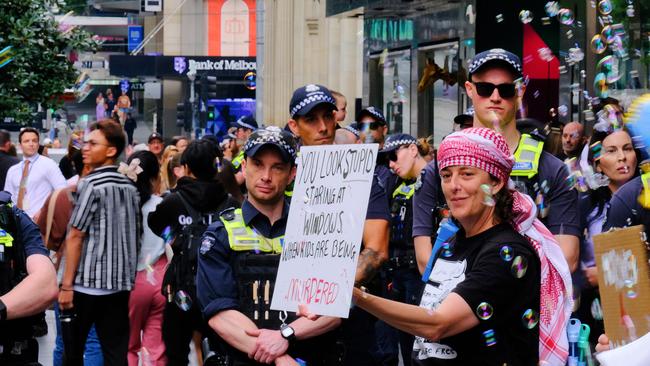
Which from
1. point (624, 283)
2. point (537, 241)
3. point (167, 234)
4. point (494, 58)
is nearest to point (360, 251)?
point (494, 58)

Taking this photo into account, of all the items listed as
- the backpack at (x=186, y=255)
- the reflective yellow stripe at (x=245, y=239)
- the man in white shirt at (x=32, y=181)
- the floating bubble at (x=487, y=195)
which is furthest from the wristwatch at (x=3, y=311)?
the man in white shirt at (x=32, y=181)

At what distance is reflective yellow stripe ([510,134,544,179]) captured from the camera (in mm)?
6023

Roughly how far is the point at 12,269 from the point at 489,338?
6.12 ft

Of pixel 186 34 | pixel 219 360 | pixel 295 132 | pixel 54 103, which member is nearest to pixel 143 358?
pixel 295 132

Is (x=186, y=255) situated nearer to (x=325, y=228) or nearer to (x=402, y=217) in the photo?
(x=402, y=217)

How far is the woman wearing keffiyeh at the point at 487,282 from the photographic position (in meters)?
4.41

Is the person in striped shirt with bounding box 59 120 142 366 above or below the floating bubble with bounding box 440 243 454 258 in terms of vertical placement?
below

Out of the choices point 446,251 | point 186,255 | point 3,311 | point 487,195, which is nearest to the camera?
point 487,195

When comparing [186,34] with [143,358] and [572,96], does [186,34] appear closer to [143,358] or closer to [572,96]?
[572,96]

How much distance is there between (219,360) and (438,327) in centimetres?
165

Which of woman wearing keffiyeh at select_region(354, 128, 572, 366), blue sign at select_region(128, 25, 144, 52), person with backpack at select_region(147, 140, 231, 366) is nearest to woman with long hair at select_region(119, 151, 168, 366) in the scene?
person with backpack at select_region(147, 140, 231, 366)

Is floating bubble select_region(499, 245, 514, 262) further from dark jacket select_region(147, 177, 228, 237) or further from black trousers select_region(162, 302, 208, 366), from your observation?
black trousers select_region(162, 302, 208, 366)

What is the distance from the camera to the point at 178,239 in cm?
911

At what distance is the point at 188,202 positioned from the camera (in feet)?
30.5
